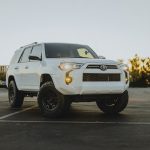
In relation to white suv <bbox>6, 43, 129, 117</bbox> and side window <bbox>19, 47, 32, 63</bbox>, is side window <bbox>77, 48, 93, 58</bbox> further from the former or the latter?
side window <bbox>19, 47, 32, 63</bbox>

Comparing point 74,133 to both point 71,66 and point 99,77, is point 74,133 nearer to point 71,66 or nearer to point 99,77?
point 71,66

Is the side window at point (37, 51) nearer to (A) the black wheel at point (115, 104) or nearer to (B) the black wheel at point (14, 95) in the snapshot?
(B) the black wheel at point (14, 95)

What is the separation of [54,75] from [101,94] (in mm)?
1169

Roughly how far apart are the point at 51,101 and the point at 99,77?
1251 millimetres

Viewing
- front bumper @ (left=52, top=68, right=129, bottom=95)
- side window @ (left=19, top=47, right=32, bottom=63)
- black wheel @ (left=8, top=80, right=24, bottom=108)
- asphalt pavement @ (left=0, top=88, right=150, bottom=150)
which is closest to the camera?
asphalt pavement @ (left=0, top=88, right=150, bottom=150)

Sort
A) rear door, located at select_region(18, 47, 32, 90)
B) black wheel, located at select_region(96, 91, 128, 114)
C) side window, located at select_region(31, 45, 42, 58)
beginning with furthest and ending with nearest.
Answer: rear door, located at select_region(18, 47, 32, 90) < side window, located at select_region(31, 45, 42, 58) < black wheel, located at select_region(96, 91, 128, 114)

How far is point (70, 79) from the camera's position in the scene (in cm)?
917

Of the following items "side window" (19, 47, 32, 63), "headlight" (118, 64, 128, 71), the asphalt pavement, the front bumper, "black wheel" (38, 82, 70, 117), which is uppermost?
"side window" (19, 47, 32, 63)

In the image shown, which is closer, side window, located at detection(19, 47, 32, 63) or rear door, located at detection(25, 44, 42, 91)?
rear door, located at detection(25, 44, 42, 91)

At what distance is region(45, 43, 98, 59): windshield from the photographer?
10469 mm

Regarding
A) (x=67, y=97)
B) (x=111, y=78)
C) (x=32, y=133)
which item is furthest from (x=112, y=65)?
(x=32, y=133)

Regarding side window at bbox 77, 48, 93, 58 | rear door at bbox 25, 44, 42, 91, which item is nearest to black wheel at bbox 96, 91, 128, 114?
side window at bbox 77, 48, 93, 58

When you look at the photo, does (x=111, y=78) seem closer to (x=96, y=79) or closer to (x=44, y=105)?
(x=96, y=79)

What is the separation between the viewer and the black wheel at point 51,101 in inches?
364
